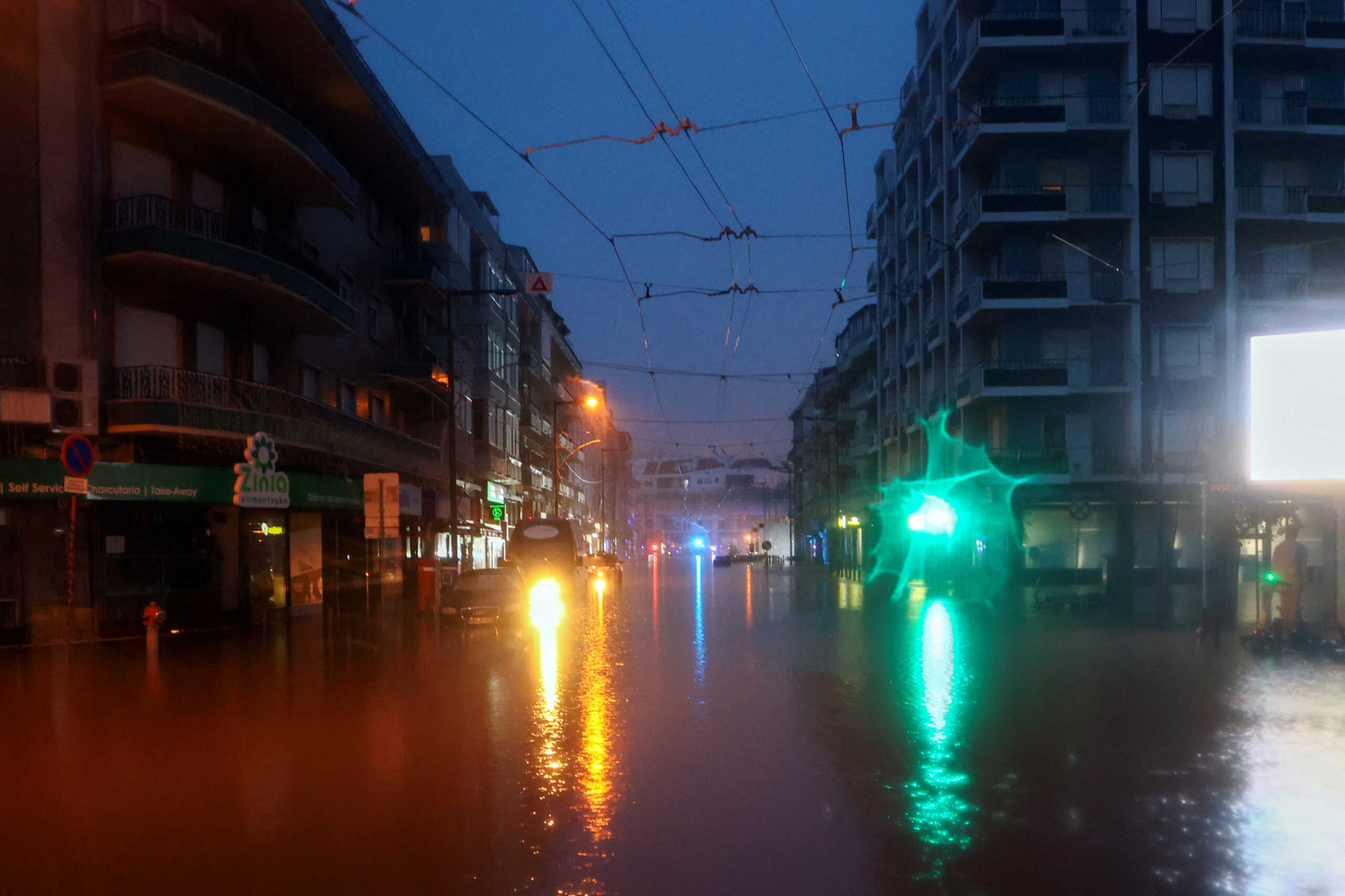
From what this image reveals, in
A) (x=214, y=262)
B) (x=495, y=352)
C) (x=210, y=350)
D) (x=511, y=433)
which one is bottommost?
(x=511, y=433)

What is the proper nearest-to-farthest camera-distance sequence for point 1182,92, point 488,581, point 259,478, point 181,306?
point 259,478, point 181,306, point 488,581, point 1182,92

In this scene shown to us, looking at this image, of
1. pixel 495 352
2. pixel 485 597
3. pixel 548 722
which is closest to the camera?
pixel 548 722

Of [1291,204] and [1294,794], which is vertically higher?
[1291,204]

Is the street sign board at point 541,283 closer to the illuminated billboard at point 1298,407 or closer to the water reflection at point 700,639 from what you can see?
the water reflection at point 700,639

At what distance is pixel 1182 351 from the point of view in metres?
42.1

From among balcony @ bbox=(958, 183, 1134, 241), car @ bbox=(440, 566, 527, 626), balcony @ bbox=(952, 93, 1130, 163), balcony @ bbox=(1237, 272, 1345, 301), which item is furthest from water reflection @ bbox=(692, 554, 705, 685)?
balcony @ bbox=(1237, 272, 1345, 301)

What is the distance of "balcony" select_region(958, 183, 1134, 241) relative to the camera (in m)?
41.6

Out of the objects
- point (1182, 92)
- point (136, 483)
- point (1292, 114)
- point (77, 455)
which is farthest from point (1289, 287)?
point (77, 455)

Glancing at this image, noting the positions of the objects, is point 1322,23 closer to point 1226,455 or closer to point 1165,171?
point 1165,171

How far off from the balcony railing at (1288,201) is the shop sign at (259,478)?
36.5 m

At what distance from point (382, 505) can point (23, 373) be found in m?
8.05

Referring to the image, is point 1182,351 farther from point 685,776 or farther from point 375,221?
point 685,776

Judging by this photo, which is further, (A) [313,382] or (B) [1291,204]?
(B) [1291,204]

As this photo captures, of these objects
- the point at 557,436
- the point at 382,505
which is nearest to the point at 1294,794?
the point at 382,505
